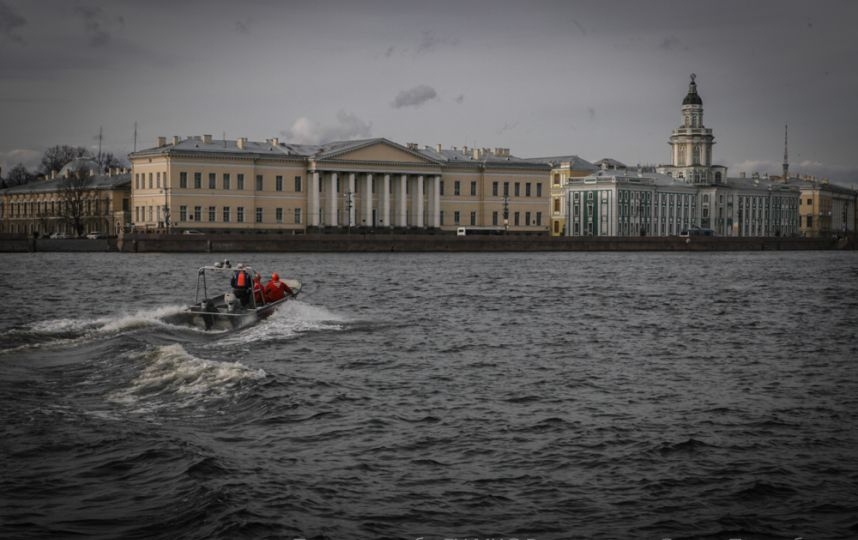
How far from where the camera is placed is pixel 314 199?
88750 millimetres

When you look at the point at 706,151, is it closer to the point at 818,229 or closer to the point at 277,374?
the point at 818,229

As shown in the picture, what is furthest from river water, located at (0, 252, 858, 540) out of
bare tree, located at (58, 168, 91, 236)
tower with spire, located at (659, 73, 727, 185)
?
tower with spire, located at (659, 73, 727, 185)

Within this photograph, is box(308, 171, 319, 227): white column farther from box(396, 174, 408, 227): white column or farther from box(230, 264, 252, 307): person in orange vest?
box(230, 264, 252, 307): person in orange vest

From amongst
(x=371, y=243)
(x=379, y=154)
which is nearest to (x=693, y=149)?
(x=379, y=154)

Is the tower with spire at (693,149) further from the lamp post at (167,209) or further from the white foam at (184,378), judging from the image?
the white foam at (184,378)

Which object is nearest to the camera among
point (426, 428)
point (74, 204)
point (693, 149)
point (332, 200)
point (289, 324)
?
point (426, 428)

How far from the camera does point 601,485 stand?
11.2 meters

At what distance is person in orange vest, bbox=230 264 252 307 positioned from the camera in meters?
24.3

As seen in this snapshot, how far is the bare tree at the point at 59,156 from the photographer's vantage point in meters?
119

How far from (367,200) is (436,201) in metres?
6.46

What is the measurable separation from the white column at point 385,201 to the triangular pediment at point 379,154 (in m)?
1.67

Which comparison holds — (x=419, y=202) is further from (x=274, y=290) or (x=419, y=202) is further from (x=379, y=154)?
(x=274, y=290)

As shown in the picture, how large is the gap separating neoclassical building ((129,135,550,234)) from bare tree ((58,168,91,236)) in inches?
200

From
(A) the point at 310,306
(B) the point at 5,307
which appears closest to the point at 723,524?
(A) the point at 310,306
